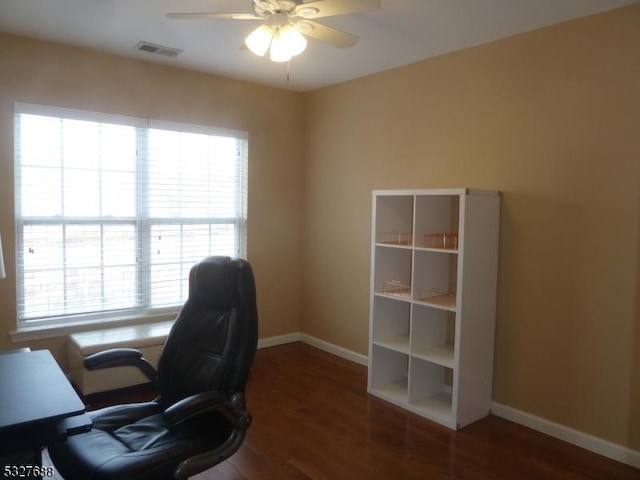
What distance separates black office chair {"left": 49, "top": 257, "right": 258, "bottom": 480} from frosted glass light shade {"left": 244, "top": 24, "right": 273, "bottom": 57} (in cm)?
112

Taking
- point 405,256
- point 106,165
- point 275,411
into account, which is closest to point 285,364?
point 275,411

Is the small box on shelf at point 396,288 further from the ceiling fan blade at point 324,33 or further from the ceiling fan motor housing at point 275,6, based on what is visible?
the ceiling fan motor housing at point 275,6

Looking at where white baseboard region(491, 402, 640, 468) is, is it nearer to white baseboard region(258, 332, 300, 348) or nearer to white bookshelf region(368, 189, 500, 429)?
white bookshelf region(368, 189, 500, 429)

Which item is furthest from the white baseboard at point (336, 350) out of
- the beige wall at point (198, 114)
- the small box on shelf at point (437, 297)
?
the small box on shelf at point (437, 297)

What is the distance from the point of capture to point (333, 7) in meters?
2.24

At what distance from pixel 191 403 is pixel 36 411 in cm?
51

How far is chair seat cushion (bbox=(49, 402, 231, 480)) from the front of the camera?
68.4 inches

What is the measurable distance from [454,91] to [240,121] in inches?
77.2

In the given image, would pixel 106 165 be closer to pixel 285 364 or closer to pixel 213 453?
pixel 285 364

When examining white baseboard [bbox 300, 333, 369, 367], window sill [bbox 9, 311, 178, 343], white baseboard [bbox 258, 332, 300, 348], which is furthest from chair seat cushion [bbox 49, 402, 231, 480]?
white baseboard [bbox 258, 332, 300, 348]

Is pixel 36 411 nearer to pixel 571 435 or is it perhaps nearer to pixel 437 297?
pixel 437 297

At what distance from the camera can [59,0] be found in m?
2.77

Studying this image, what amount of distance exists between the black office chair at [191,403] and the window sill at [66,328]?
163 centimetres

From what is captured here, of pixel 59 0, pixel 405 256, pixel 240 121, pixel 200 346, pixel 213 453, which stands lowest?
pixel 213 453
